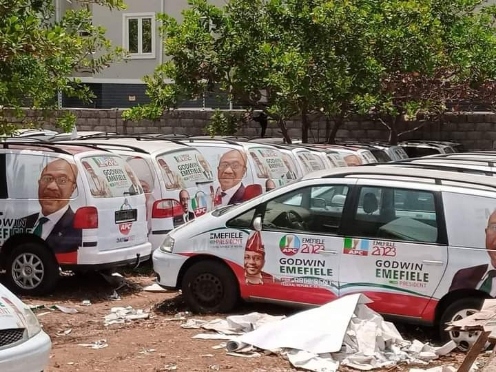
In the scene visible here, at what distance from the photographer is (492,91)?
21.4m

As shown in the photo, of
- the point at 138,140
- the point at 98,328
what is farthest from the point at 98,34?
the point at 98,328

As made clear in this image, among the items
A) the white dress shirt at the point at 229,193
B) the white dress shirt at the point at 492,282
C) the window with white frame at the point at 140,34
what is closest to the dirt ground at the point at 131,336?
the white dress shirt at the point at 492,282

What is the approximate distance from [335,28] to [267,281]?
34.7ft

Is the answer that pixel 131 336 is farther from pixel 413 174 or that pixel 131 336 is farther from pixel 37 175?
pixel 413 174

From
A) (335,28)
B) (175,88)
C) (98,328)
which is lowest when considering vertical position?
(98,328)

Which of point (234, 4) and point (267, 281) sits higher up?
point (234, 4)

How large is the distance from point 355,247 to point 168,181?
3.63 metres

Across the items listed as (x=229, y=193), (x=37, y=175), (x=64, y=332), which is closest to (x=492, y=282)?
(x=64, y=332)

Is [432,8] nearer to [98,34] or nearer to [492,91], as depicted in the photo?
[492,91]

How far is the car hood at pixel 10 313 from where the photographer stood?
5207 mm

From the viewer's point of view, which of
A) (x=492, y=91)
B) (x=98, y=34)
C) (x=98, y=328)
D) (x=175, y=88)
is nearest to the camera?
(x=98, y=328)

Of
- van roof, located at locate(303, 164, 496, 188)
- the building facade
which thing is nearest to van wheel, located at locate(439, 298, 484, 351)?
van roof, located at locate(303, 164, 496, 188)

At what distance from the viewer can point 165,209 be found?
35.2 feet

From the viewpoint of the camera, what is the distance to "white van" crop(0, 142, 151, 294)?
9500 mm
